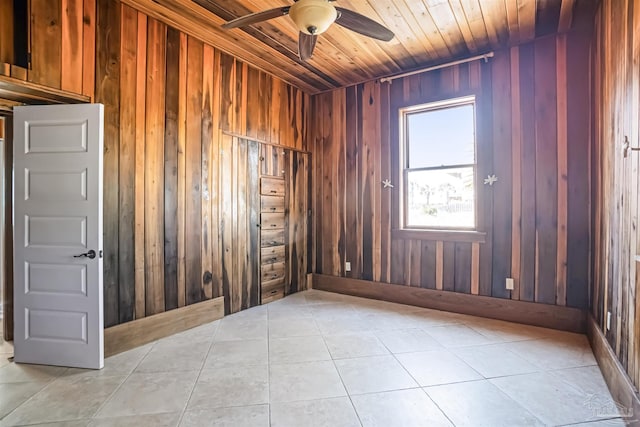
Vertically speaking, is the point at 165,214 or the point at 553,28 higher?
the point at 553,28

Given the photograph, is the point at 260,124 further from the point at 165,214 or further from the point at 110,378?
the point at 110,378

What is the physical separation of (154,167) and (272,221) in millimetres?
1724

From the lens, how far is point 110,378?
2.30m

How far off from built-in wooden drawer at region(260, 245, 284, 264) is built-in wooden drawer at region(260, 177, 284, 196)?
2.53ft

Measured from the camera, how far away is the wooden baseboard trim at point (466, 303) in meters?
3.17

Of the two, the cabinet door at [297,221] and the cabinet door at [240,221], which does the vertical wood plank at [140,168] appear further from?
the cabinet door at [297,221]

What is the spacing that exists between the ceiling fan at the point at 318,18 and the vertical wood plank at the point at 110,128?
3.77 ft

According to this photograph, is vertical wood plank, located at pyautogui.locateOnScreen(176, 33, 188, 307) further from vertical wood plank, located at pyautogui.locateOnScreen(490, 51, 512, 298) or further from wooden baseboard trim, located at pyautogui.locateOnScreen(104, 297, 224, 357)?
vertical wood plank, located at pyautogui.locateOnScreen(490, 51, 512, 298)

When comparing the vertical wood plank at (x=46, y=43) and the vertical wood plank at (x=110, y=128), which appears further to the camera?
the vertical wood plank at (x=110, y=128)

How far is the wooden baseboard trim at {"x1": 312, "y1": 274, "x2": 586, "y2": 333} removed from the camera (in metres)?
3.17

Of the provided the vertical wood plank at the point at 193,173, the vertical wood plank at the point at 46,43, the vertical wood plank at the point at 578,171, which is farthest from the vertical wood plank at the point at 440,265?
the vertical wood plank at the point at 46,43

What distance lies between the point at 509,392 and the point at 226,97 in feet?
12.8

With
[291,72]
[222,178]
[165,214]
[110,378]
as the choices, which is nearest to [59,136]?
[165,214]

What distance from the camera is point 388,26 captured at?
10.4 ft
